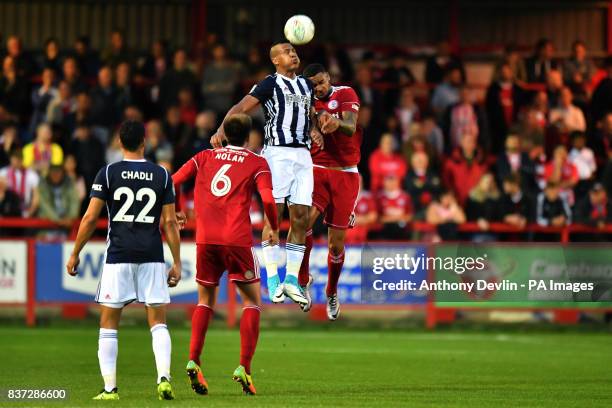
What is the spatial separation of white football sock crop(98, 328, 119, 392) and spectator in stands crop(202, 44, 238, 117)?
12618mm

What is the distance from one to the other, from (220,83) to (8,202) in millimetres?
4388

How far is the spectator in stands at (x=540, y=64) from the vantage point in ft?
85.7

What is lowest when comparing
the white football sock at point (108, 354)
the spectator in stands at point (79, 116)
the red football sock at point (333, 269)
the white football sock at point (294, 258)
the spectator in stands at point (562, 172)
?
the white football sock at point (108, 354)

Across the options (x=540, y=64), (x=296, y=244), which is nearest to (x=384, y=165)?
(x=540, y=64)

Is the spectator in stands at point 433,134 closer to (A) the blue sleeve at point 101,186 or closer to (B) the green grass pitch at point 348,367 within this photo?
(B) the green grass pitch at point 348,367

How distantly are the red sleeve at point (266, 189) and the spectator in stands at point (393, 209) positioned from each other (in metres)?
9.30

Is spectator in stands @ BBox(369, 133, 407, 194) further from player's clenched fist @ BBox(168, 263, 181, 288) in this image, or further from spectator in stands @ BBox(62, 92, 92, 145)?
player's clenched fist @ BBox(168, 263, 181, 288)

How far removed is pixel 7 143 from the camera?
2331cm

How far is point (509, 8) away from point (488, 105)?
5.51m

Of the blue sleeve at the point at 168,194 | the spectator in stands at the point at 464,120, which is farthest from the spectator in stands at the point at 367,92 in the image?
the blue sleeve at the point at 168,194

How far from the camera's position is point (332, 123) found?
45.7 ft

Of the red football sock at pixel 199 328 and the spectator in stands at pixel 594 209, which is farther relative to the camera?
the spectator in stands at pixel 594 209

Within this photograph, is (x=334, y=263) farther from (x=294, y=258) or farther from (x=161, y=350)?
(x=161, y=350)

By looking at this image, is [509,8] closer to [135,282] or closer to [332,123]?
[332,123]
